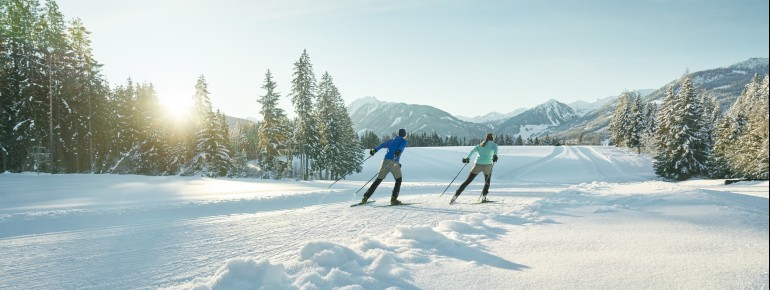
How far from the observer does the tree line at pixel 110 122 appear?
29.7 m

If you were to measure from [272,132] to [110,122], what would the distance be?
67.1 ft

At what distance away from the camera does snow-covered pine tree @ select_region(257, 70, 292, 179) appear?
40638 mm

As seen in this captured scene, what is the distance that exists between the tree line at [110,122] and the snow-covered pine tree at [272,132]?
0.11 m

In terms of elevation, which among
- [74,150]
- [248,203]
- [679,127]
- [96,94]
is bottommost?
[248,203]

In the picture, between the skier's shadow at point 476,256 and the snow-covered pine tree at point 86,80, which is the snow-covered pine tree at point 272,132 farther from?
the skier's shadow at point 476,256

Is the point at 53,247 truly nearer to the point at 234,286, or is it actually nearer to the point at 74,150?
the point at 234,286

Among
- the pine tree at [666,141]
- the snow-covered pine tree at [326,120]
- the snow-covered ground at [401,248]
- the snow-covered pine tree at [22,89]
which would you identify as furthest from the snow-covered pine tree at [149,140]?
the pine tree at [666,141]

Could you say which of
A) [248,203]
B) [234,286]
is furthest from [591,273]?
[248,203]

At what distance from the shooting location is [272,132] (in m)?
40.7

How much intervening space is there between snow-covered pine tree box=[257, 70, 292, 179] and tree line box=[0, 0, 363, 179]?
114mm

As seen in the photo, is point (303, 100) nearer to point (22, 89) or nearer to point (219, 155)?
point (219, 155)

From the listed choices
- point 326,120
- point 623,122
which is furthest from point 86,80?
point 623,122

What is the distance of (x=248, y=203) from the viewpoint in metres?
11.9

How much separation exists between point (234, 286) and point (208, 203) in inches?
357
